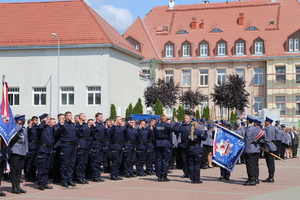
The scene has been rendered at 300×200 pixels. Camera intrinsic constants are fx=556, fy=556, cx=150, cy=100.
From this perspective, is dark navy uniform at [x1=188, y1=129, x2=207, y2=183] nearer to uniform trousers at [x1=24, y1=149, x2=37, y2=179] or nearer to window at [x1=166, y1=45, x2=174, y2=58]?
uniform trousers at [x1=24, y1=149, x2=37, y2=179]

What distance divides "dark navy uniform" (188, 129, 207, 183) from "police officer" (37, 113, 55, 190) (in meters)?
4.02

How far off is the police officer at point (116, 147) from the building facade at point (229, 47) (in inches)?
1778

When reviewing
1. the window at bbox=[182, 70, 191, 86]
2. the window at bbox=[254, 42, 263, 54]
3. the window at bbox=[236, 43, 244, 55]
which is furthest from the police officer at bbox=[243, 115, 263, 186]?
the window at bbox=[182, 70, 191, 86]

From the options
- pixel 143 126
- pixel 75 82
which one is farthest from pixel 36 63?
pixel 143 126

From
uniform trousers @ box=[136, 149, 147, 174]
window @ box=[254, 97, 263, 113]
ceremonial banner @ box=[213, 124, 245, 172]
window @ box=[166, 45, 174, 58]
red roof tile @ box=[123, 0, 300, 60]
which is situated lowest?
uniform trousers @ box=[136, 149, 147, 174]

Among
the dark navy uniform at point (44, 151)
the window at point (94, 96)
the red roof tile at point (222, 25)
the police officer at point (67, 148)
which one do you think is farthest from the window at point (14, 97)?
the police officer at point (67, 148)

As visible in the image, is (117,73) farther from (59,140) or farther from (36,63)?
(59,140)

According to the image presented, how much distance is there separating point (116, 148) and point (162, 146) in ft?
4.97

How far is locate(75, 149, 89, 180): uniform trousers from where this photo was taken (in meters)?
15.7

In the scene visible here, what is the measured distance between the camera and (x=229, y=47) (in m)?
64.0

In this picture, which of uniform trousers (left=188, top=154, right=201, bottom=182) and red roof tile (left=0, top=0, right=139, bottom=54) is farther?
red roof tile (left=0, top=0, right=139, bottom=54)

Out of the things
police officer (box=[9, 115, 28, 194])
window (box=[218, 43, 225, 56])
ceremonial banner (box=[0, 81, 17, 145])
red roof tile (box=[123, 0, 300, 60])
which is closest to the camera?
ceremonial banner (box=[0, 81, 17, 145])

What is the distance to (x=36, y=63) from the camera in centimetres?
4384

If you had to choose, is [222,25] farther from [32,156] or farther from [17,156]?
[17,156]
